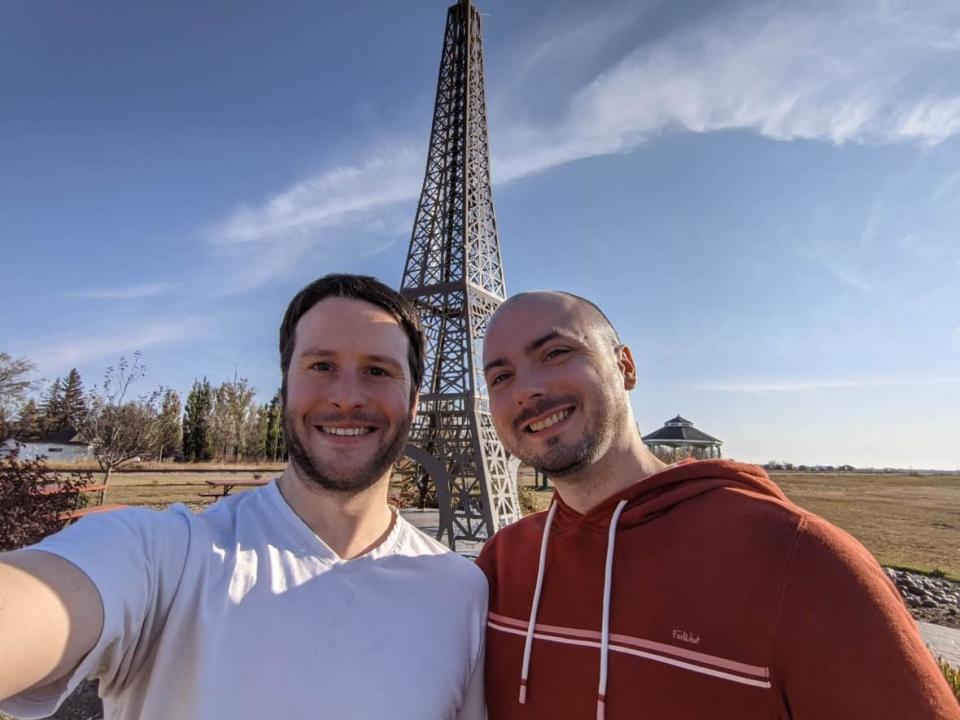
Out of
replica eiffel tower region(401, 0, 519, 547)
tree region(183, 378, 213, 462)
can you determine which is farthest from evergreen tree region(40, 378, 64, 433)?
replica eiffel tower region(401, 0, 519, 547)

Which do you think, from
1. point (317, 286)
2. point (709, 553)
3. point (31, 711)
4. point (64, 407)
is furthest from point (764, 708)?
point (64, 407)

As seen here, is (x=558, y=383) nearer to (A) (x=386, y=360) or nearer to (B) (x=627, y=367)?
(B) (x=627, y=367)

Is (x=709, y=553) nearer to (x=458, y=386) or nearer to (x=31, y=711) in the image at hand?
(x=31, y=711)

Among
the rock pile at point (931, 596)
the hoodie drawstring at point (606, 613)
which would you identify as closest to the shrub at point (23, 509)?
the hoodie drawstring at point (606, 613)

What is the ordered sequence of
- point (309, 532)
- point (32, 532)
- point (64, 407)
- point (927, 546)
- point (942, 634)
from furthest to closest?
point (64, 407), point (927, 546), point (942, 634), point (32, 532), point (309, 532)

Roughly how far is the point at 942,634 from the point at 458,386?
12.1 metres

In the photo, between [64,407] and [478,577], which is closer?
[478,577]

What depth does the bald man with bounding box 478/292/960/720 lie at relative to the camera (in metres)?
1.25

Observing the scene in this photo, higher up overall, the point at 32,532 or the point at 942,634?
the point at 32,532

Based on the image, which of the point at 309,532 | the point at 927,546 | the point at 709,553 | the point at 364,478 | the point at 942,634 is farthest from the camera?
the point at 927,546

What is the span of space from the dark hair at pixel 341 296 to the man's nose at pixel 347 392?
0.83 feet

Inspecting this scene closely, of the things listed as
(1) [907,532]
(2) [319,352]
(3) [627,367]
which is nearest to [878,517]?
(1) [907,532]

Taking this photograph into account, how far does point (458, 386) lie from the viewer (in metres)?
15.3

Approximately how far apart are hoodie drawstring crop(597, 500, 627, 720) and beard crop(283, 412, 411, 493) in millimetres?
897
